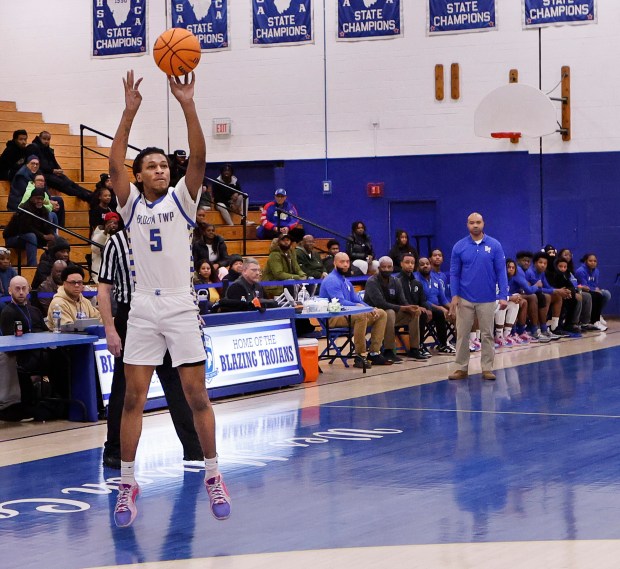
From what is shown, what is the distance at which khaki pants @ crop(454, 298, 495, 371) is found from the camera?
1249 centimetres

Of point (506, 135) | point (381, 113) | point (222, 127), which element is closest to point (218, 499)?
point (506, 135)

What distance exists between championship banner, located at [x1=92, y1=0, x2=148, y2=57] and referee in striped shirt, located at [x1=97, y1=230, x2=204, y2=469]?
16514 mm

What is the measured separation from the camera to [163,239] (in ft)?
19.9

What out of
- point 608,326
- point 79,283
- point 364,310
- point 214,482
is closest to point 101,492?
point 214,482

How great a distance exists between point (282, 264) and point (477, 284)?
509 cm

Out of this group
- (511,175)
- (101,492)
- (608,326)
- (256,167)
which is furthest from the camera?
(256,167)

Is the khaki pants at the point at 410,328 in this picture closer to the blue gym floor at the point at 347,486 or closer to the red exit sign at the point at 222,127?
the blue gym floor at the point at 347,486

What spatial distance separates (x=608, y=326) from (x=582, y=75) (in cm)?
464

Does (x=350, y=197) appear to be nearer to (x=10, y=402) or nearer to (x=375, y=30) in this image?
(x=375, y=30)

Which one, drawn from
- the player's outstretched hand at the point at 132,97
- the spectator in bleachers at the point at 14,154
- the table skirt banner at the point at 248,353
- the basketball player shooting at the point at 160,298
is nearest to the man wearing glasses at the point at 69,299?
the table skirt banner at the point at 248,353

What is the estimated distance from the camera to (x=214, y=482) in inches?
240

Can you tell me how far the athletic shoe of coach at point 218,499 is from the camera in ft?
19.7

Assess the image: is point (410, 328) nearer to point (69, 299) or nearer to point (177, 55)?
point (69, 299)

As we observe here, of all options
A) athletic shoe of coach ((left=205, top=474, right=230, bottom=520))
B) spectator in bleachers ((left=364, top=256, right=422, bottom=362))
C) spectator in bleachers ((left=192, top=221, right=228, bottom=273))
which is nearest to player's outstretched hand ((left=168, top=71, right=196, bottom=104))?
athletic shoe of coach ((left=205, top=474, right=230, bottom=520))
